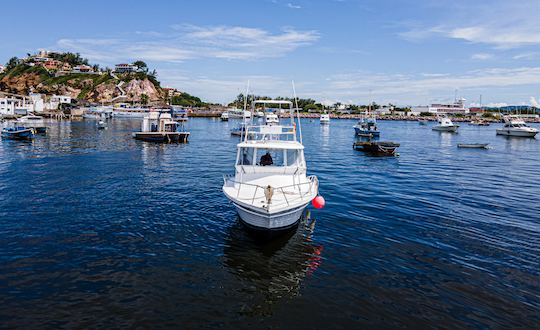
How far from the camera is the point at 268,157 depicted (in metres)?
19.1

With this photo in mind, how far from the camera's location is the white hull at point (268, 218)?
1462cm

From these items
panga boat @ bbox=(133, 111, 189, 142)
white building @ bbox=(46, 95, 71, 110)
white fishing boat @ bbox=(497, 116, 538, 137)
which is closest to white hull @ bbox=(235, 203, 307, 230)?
panga boat @ bbox=(133, 111, 189, 142)

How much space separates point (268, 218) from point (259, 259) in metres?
1.81

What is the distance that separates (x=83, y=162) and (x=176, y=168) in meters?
11.1

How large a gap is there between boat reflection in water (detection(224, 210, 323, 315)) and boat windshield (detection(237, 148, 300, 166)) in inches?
147

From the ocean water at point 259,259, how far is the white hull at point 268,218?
106 cm

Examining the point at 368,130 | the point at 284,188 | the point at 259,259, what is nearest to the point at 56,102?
the point at 368,130

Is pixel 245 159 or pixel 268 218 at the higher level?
pixel 245 159

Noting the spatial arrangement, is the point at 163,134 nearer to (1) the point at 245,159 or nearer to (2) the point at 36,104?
(1) the point at 245,159

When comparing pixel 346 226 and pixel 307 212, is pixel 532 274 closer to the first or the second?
pixel 346 226

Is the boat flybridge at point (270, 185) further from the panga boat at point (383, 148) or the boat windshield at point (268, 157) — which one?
the panga boat at point (383, 148)

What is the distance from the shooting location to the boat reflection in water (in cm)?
1188

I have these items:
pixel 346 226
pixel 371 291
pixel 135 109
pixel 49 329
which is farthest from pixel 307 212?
pixel 135 109

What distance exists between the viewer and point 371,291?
1209 cm
